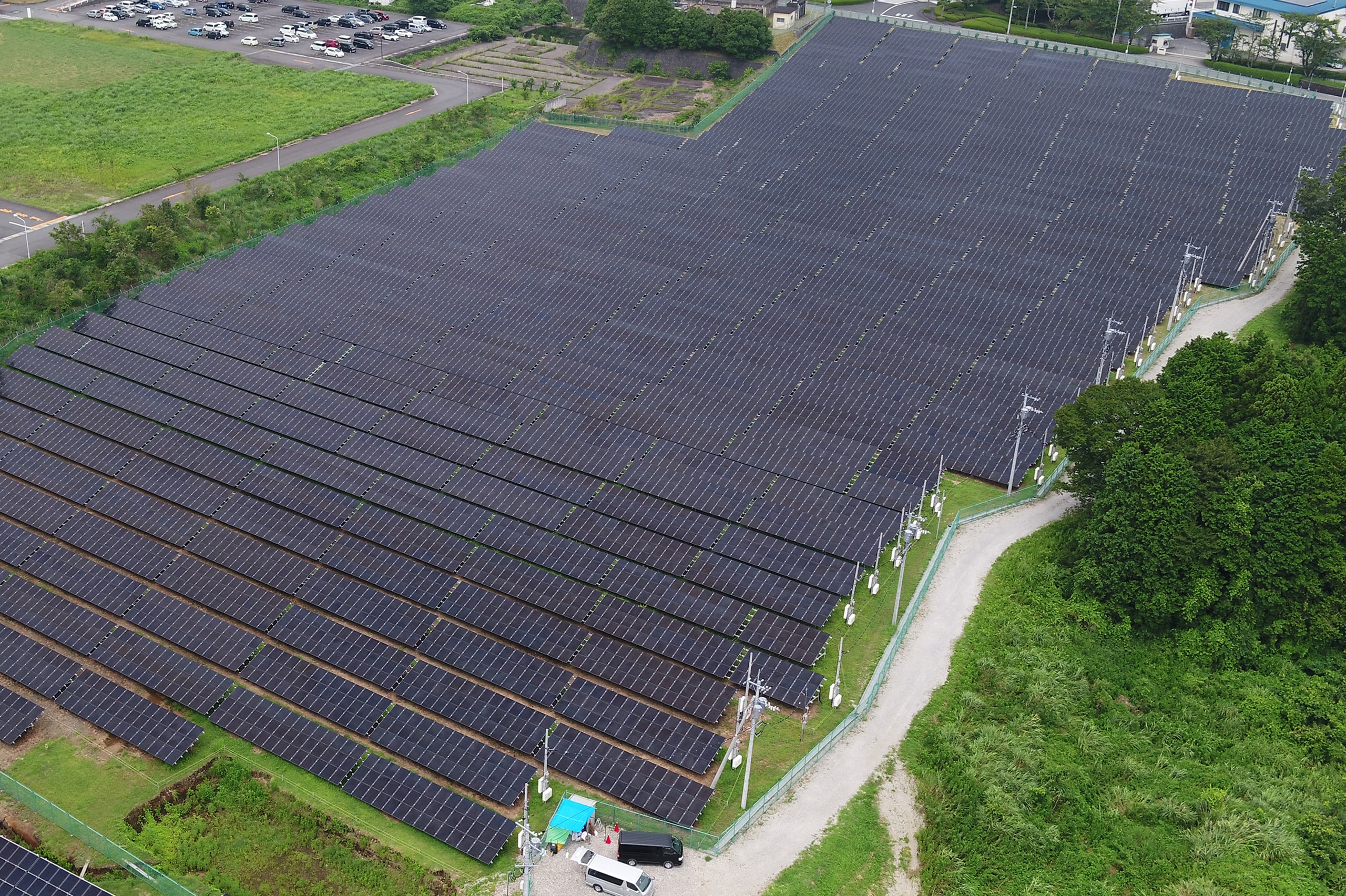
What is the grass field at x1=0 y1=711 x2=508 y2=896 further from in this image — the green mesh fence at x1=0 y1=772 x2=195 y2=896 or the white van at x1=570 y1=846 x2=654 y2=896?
the white van at x1=570 y1=846 x2=654 y2=896

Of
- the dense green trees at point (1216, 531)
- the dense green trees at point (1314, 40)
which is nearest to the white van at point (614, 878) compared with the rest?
the dense green trees at point (1216, 531)

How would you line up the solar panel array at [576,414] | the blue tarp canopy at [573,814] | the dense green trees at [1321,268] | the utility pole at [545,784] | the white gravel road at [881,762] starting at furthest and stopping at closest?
the dense green trees at [1321,268], the solar panel array at [576,414], the utility pole at [545,784], the blue tarp canopy at [573,814], the white gravel road at [881,762]

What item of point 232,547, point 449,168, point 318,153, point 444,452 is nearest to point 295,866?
point 232,547

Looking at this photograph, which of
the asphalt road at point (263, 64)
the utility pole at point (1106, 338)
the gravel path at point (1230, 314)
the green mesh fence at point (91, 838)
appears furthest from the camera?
the asphalt road at point (263, 64)

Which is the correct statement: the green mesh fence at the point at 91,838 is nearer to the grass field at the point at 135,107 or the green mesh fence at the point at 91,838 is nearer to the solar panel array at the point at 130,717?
the solar panel array at the point at 130,717

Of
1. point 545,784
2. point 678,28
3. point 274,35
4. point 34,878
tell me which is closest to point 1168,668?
point 545,784

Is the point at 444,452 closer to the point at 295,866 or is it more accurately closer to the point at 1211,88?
the point at 295,866

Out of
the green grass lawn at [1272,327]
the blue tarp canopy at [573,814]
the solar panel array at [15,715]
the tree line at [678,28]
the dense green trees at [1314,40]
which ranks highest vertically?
the dense green trees at [1314,40]
